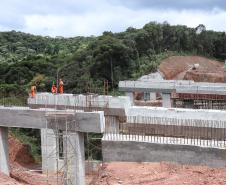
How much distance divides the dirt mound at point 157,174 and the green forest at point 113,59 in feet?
47.3

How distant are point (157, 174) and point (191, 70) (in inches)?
1195

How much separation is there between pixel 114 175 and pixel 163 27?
36.3 metres

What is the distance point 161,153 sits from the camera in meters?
14.9

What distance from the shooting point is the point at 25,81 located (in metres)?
45.7

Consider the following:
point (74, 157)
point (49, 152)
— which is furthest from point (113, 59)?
point (74, 157)

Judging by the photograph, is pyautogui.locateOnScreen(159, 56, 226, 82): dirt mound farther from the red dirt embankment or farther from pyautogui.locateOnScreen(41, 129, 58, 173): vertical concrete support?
pyautogui.locateOnScreen(41, 129, 58, 173): vertical concrete support

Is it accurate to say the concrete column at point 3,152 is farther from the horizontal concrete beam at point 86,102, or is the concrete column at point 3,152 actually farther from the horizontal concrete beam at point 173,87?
the horizontal concrete beam at point 173,87

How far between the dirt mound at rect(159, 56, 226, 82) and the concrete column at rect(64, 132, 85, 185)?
89.8ft

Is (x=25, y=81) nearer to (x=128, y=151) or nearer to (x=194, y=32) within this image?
(x=194, y=32)

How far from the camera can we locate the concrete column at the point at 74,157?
49.9ft

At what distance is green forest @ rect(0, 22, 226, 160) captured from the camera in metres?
39.1

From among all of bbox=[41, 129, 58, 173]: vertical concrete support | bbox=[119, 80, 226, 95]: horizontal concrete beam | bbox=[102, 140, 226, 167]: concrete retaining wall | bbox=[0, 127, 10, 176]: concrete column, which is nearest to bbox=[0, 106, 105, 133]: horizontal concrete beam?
bbox=[0, 127, 10, 176]: concrete column

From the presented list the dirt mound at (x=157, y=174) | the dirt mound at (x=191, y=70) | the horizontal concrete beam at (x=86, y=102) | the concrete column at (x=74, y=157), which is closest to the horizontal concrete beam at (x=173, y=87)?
the horizontal concrete beam at (x=86, y=102)

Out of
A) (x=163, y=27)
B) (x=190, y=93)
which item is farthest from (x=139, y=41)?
(x=190, y=93)
